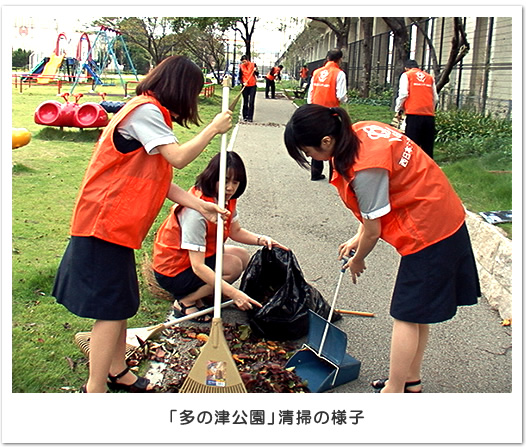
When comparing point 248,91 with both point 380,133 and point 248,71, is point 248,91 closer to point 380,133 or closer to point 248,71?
point 248,71

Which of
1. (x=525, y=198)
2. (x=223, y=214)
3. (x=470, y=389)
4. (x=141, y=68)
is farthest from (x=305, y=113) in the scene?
(x=141, y=68)

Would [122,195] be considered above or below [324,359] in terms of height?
above

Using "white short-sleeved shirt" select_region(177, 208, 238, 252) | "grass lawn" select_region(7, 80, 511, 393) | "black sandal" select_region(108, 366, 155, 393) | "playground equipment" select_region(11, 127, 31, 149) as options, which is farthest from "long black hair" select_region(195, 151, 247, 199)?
"playground equipment" select_region(11, 127, 31, 149)

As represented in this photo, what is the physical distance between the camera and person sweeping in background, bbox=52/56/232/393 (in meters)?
2.37

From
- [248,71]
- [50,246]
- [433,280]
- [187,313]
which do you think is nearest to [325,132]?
[433,280]

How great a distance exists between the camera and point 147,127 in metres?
2.36

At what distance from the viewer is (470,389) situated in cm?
302

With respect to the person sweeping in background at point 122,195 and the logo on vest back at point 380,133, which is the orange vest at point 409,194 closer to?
the logo on vest back at point 380,133

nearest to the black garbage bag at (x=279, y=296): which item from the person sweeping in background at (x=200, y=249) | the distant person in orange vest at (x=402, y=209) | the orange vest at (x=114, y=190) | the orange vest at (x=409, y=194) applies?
the person sweeping in background at (x=200, y=249)

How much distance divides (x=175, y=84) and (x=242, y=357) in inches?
57.4

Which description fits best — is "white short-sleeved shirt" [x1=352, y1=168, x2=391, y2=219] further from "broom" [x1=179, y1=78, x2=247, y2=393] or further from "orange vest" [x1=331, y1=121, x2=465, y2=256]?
"broom" [x1=179, y1=78, x2=247, y2=393]

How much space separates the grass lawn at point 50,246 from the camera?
2.97m

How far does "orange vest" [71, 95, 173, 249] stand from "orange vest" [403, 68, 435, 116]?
19.6 ft

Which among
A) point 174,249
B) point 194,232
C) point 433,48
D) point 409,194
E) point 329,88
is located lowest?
point 174,249
